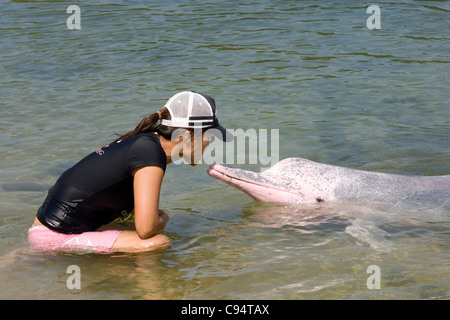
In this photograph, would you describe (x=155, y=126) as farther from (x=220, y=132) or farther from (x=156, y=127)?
(x=220, y=132)

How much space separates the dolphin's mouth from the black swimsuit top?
3.81 feet

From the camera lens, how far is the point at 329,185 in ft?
19.5

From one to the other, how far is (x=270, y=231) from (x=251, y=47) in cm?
644

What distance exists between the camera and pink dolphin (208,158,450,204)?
583 cm

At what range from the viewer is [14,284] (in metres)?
4.61

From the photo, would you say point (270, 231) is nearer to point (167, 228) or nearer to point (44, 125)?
point (167, 228)

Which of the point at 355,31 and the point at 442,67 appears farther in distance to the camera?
the point at 355,31

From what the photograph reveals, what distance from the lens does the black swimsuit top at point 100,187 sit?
4.55 m

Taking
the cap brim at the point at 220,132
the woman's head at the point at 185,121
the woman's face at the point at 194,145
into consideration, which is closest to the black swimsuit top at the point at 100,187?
the woman's head at the point at 185,121

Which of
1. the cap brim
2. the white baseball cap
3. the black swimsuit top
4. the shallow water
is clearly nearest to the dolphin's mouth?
the shallow water

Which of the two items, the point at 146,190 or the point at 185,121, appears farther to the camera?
the point at 185,121

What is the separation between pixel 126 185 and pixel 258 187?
1.50 m

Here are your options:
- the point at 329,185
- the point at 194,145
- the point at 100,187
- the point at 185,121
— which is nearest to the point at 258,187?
the point at 329,185
